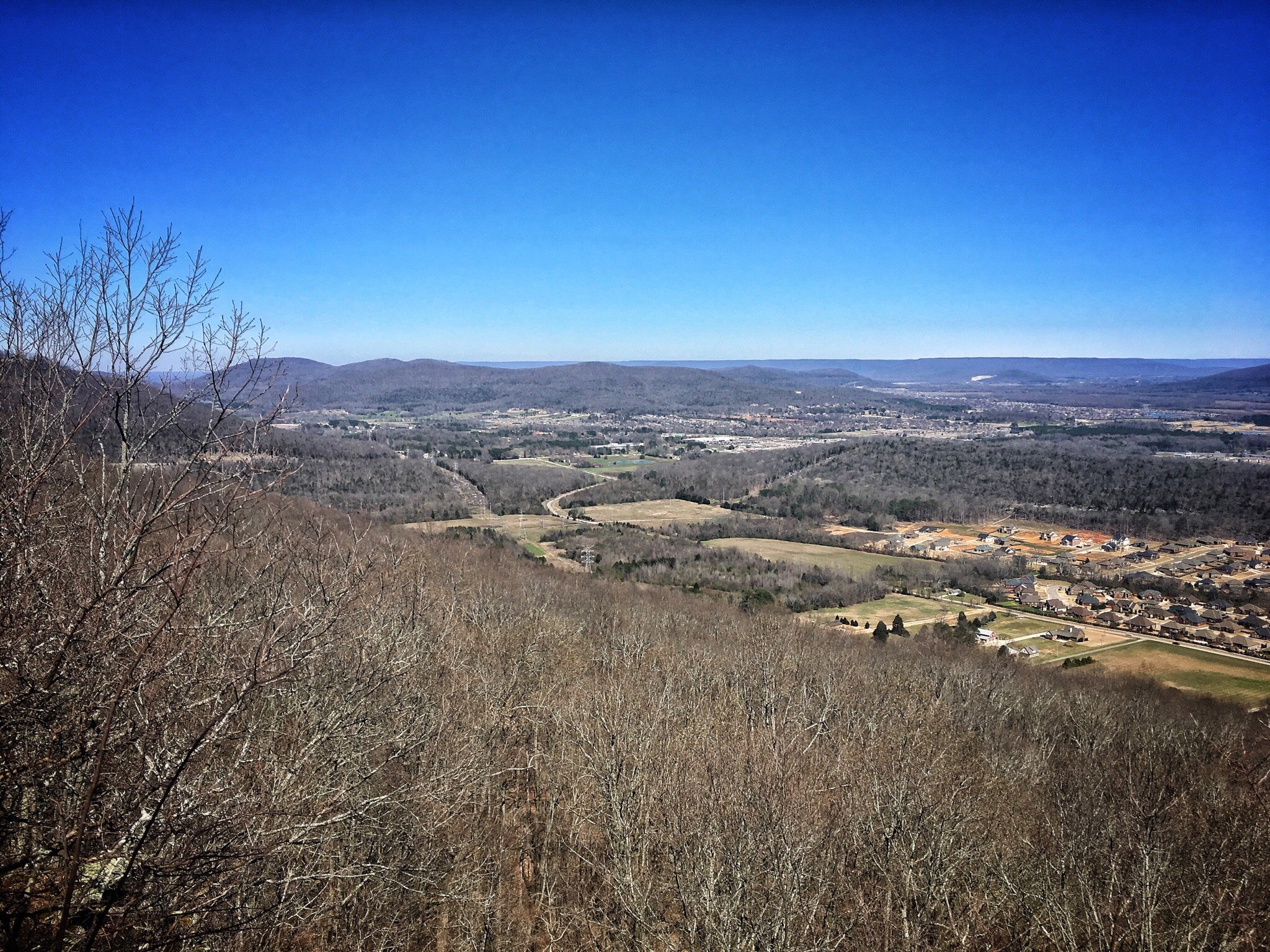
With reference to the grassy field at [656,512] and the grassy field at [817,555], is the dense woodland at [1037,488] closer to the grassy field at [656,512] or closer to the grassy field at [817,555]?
the grassy field at [656,512]

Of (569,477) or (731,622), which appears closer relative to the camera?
(731,622)

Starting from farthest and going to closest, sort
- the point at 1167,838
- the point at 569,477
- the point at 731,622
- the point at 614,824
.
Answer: the point at 569,477 < the point at 731,622 < the point at 1167,838 < the point at 614,824

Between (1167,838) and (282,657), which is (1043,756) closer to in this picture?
(1167,838)

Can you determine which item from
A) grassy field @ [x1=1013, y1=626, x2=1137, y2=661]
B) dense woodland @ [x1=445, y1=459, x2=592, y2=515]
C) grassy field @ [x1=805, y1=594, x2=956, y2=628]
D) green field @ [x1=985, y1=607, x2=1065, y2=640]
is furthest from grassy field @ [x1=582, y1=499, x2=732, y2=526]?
grassy field @ [x1=1013, y1=626, x2=1137, y2=661]

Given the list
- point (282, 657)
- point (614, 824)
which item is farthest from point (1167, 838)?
point (282, 657)

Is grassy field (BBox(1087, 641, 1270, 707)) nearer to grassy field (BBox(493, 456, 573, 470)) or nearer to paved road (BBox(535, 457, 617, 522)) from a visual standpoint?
paved road (BBox(535, 457, 617, 522))

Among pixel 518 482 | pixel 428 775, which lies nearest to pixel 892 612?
pixel 428 775
